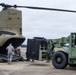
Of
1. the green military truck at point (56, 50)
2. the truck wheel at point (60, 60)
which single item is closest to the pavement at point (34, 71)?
the truck wheel at point (60, 60)

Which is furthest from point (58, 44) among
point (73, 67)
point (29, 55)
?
point (29, 55)

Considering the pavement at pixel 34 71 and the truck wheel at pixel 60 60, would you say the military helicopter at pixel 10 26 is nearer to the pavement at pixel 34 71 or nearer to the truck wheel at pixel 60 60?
the pavement at pixel 34 71

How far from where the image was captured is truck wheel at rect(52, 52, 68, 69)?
17.6m

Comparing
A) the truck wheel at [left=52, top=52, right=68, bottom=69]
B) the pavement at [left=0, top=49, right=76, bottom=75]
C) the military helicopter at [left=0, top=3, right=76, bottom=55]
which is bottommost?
the pavement at [left=0, top=49, right=76, bottom=75]

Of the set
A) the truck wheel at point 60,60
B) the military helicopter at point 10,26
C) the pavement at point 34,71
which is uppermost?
the military helicopter at point 10,26

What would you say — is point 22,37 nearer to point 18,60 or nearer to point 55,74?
point 18,60

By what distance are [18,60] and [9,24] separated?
9.89ft

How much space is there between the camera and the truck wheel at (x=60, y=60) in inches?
695

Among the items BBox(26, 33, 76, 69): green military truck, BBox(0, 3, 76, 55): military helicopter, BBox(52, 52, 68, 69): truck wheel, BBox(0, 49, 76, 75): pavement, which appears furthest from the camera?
BBox(0, 3, 76, 55): military helicopter

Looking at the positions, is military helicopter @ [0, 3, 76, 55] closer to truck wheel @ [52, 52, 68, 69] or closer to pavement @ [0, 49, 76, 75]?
pavement @ [0, 49, 76, 75]

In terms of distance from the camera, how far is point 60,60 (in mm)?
17969

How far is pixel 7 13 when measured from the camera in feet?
78.9

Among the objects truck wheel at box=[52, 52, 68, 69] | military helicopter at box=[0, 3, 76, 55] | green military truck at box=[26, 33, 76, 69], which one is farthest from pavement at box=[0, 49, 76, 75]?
military helicopter at box=[0, 3, 76, 55]

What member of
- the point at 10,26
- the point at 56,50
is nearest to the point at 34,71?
the point at 56,50
